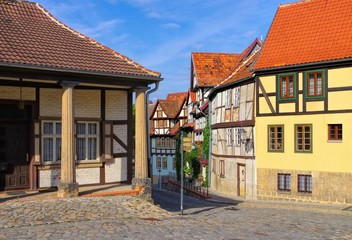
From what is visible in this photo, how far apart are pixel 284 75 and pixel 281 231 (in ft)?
41.8

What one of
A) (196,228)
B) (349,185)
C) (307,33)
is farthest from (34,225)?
(307,33)

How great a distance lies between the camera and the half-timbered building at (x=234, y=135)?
26.0 meters

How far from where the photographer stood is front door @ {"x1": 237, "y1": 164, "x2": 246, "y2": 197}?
26719 millimetres

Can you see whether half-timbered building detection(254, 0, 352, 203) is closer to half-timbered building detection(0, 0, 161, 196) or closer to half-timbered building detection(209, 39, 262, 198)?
half-timbered building detection(209, 39, 262, 198)

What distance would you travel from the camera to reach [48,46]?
1522cm

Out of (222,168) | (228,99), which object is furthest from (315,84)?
(222,168)

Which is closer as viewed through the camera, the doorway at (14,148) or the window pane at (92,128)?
the doorway at (14,148)

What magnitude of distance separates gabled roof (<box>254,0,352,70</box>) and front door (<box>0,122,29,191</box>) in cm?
1372

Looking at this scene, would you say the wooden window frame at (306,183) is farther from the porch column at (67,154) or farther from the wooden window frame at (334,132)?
the porch column at (67,154)

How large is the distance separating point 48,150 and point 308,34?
50.3 feet

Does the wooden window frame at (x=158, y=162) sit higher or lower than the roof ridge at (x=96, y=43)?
lower

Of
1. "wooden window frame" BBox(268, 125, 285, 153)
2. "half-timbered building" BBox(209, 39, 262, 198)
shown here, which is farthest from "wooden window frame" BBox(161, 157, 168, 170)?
"wooden window frame" BBox(268, 125, 285, 153)

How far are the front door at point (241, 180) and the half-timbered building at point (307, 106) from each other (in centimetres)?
169

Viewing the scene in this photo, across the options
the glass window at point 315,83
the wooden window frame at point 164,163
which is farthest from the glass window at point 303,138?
the wooden window frame at point 164,163
